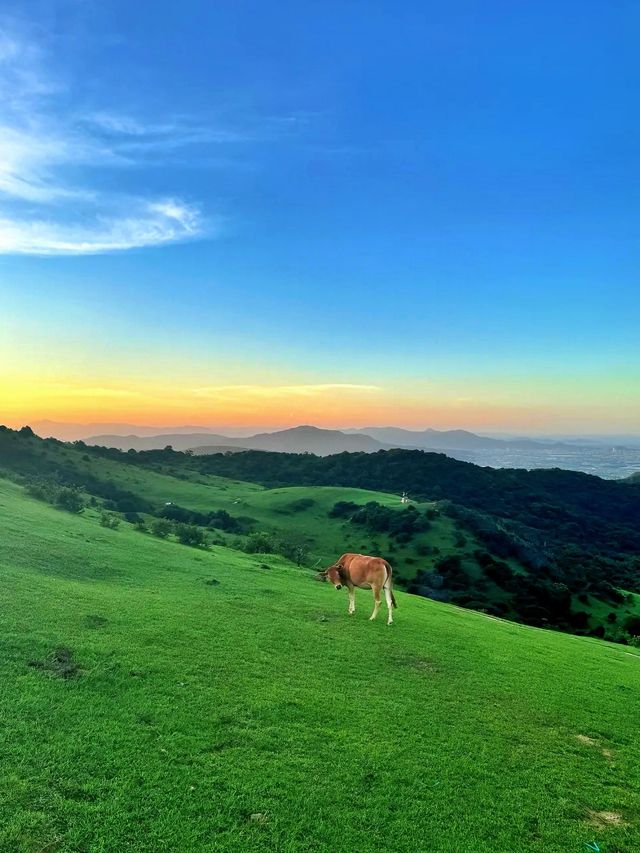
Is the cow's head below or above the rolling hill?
above

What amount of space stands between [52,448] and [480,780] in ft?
354

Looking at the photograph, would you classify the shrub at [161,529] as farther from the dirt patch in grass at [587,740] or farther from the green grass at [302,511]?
the green grass at [302,511]

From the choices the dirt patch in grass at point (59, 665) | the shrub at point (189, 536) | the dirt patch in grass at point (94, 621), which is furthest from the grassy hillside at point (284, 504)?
the dirt patch in grass at point (59, 665)

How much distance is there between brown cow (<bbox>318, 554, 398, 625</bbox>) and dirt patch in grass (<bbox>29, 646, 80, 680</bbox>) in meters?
8.60

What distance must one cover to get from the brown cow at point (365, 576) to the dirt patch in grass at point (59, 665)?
8600 millimetres

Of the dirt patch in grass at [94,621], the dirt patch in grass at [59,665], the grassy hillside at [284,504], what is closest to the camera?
the dirt patch in grass at [59,665]

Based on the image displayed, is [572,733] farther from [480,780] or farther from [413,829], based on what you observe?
[413,829]

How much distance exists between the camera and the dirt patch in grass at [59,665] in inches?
377

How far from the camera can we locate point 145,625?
13.1 metres

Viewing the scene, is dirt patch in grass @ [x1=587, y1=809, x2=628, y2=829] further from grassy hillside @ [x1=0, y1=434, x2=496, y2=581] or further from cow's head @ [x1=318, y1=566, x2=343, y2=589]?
grassy hillside @ [x1=0, y1=434, x2=496, y2=581]

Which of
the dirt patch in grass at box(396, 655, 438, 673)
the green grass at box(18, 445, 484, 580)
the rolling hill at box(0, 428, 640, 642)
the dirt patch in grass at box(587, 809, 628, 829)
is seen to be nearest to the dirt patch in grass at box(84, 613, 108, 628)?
the dirt patch in grass at box(396, 655, 438, 673)

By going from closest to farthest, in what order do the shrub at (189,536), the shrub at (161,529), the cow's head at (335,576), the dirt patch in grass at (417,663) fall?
the dirt patch in grass at (417,663)
the cow's head at (335,576)
the shrub at (189,536)
the shrub at (161,529)

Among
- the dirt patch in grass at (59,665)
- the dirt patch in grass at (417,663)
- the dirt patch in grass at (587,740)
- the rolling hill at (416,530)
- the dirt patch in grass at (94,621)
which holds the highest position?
the dirt patch in grass at (59,665)

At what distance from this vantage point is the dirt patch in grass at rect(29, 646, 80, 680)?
31.4 ft
